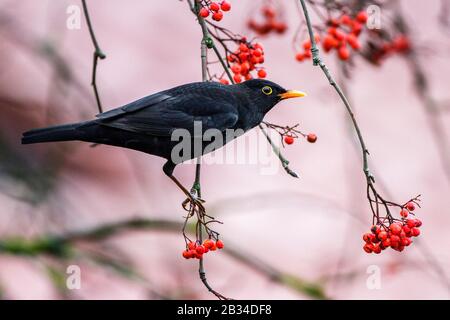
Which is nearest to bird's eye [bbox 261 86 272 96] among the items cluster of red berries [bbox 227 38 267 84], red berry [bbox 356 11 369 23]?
cluster of red berries [bbox 227 38 267 84]

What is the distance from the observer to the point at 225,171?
24.3 feet

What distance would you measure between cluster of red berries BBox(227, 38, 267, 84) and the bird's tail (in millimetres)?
702

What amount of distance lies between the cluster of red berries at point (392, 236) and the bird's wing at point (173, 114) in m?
0.91

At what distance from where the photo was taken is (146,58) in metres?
8.03

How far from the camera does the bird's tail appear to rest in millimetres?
3188

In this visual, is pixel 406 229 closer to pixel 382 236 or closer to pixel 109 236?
pixel 382 236

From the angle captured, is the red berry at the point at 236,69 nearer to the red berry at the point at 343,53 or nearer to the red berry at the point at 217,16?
the red berry at the point at 217,16

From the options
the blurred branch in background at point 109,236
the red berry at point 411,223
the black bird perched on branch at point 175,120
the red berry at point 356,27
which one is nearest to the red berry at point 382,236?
the red berry at point 411,223

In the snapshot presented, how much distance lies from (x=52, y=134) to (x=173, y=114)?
1.84 feet

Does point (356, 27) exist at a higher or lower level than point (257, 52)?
higher

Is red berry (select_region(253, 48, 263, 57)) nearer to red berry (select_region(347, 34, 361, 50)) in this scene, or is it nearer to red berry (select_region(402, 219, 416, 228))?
red berry (select_region(347, 34, 361, 50))

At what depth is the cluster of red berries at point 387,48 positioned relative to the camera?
4238 mm

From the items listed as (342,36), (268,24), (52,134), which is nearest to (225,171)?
(268,24)
